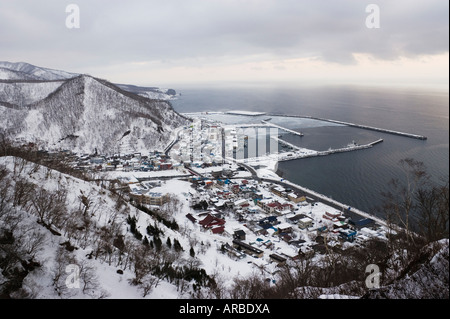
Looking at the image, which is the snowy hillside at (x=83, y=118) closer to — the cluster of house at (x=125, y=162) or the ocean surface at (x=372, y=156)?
the cluster of house at (x=125, y=162)

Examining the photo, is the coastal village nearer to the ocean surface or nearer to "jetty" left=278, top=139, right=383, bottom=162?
the ocean surface

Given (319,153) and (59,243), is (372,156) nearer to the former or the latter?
(319,153)

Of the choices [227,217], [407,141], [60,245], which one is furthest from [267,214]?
[407,141]

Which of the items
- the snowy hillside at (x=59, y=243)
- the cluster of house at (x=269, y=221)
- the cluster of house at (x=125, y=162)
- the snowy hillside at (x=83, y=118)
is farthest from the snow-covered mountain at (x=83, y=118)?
the snowy hillside at (x=59, y=243)

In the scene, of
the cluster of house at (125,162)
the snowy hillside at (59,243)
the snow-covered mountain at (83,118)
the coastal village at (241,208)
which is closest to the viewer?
the snowy hillside at (59,243)

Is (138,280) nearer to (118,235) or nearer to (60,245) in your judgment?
(60,245)

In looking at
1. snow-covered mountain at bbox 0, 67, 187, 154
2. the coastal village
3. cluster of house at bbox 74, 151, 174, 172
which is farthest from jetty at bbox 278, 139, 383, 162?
Result: snow-covered mountain at bbox 0, 67, 187, 154
